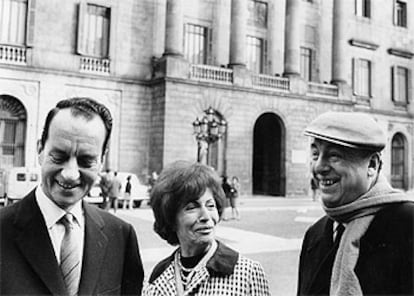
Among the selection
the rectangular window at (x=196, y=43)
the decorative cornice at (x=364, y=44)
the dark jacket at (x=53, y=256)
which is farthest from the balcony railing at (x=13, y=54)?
the decorative cornice at (x=364, y=44)

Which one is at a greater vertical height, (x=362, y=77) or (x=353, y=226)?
(x=362, y=77)

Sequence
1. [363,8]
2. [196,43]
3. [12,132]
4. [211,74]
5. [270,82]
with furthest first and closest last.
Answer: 1. [363,8]
2. [270,82]
3. [196,43]
4. [211,74]
5. [12,132]

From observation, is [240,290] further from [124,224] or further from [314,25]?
[314,25]

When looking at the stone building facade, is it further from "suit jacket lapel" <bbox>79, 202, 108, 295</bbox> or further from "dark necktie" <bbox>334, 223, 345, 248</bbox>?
"dark necktie" <bbox>334, 223, 345, 248</bbox>

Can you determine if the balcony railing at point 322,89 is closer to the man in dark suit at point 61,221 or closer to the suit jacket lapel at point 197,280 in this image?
the suit jacket lapel at point 197,280

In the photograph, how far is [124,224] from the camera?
2461 millimetres

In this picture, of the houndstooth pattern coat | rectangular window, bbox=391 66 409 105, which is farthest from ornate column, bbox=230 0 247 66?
the houndstooth pattern coat

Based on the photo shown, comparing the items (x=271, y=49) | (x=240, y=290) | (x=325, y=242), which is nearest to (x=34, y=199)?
(x=240, y=290)

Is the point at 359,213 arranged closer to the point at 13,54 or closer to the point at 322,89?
the point at 13,54

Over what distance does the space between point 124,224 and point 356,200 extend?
129cm

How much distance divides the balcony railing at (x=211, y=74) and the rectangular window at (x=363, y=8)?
45.1ft

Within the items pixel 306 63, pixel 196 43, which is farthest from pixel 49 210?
pixel 306 63

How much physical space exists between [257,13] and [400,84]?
14268mm

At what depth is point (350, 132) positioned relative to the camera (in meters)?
2.20
